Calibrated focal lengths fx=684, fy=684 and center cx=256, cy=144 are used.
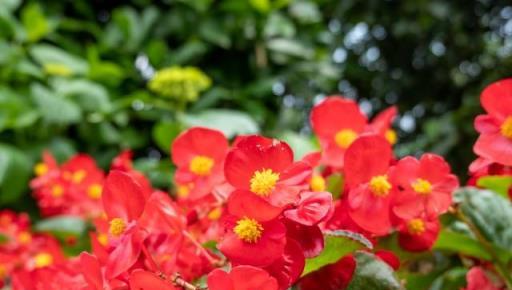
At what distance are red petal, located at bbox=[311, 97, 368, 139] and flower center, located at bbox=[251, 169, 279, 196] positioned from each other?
0.22 m

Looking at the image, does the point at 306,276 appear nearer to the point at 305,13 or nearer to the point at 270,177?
the point at 270,177

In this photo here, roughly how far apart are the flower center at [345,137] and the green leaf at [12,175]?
Answer: 1124mm

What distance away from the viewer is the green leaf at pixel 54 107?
166 centimetres

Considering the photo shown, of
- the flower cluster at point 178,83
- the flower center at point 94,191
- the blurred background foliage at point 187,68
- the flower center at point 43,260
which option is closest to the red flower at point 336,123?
the flower center at point 43,260

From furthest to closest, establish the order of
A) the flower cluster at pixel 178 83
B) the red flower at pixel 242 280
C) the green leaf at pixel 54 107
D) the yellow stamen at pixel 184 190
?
the green leaf at pixel 54 107 < the flower cluster at pixel 178 83 < the yellow stamen at pixel 184 190 < the red flower at pixel 242 280

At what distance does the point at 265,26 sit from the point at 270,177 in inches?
67.9

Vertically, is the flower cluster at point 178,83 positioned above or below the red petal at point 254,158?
above

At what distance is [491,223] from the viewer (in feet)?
1.85

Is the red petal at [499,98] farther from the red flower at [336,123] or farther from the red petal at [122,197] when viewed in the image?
the red petal at [122,197]

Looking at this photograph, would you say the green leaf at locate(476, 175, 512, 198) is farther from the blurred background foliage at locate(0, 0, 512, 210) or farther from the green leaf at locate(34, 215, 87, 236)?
the blurred background foliage at locate(0, 0, 512, 210)

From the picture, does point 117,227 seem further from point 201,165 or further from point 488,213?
point 488,213

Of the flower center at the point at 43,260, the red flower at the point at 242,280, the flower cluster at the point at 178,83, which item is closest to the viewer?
the red flower at the point at 242,280

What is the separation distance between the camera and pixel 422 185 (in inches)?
19.0

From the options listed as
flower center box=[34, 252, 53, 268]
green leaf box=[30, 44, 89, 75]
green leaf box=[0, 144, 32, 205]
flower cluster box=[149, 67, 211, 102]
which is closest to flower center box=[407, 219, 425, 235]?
flower center box=[34, 252, 53, 268]
